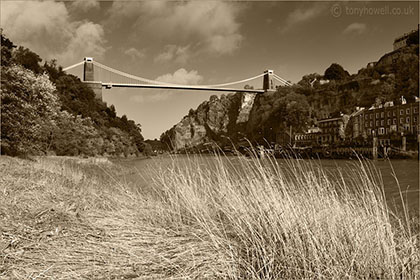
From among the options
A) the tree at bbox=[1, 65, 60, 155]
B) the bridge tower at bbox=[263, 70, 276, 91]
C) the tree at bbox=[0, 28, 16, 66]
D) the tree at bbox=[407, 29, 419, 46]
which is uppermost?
the tree at bbox=[407, 29, 419, 46]

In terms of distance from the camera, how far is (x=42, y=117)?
16.1m

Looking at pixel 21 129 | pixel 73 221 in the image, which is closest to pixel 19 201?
pixel 73 221

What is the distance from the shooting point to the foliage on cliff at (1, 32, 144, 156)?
12773 millimetres

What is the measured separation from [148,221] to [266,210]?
1674mm

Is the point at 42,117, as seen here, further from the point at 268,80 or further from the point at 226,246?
the point at 268,80

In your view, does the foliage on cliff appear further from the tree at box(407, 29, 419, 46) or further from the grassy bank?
the tree at box(407, 29, 419, 46)

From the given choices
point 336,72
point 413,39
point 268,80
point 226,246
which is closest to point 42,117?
point 226,246

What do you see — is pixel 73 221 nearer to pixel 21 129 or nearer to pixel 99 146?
pixel 21 129

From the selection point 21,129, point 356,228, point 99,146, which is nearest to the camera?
point 356,228

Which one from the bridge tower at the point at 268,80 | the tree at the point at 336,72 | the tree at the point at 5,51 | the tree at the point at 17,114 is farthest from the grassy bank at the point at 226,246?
the tree at the point at 336,72

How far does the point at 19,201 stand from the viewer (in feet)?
13.7

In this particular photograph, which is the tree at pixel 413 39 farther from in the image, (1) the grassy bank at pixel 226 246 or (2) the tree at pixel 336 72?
(1) the grassy bank at pixel 226 246

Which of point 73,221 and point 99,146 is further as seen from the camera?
point 99,146

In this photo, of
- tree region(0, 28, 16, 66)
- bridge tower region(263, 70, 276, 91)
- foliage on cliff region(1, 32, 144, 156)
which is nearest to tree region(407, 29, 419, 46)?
bridge tower region(263, 70, 276, 91)
